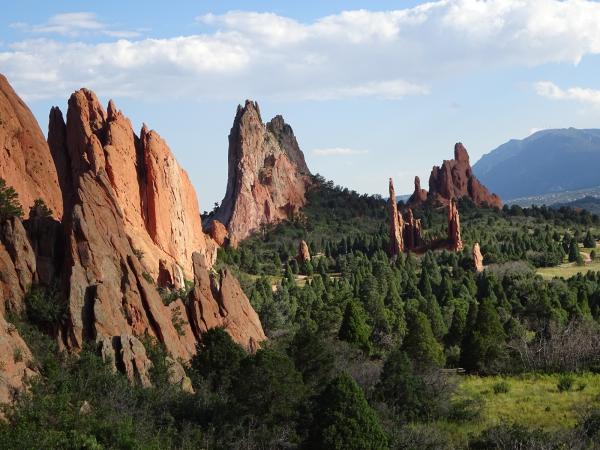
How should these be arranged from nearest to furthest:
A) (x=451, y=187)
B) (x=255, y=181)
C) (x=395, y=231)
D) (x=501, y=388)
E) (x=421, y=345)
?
(x=501, y=388) → (x=421, y=345) → (x=395, y=231) → (x=255, y=181) → (x=451, y=187)

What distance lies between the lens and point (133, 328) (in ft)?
110

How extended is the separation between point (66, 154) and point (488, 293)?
4198 centimetres

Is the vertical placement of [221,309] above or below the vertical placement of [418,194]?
below

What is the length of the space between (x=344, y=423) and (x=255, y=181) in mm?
124715

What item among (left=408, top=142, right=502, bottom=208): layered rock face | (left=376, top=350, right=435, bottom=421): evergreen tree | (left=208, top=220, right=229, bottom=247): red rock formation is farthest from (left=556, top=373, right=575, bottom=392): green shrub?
(left=408, top=142, right=502, bottom=208): layered rock face

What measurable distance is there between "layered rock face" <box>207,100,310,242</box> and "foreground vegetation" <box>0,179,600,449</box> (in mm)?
66359

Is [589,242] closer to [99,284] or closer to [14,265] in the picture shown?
[99,284]

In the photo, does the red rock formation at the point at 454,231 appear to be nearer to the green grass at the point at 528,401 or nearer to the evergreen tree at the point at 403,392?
the green grass at the point at 528,401

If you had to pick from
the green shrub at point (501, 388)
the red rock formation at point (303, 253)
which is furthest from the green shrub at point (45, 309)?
the red rock formation at point (303, 253)

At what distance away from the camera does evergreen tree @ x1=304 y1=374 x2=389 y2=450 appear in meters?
25.2

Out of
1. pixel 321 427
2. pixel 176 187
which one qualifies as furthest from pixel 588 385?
pixel 176 187

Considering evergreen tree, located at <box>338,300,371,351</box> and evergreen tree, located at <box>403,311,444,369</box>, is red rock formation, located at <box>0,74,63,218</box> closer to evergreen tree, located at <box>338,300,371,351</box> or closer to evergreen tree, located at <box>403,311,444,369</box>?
evergreen tree, located at <box>338,300,371,351</box>

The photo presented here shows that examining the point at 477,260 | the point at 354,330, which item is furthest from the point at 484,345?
the point at 477,260

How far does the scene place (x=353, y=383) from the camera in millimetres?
26781
